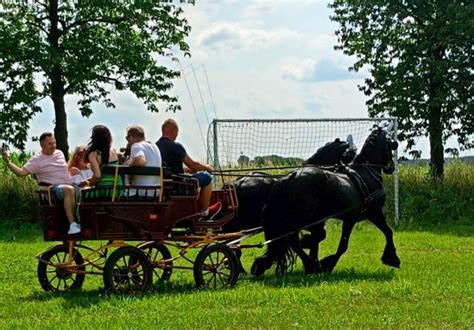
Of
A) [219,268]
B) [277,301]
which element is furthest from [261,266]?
[277,301]

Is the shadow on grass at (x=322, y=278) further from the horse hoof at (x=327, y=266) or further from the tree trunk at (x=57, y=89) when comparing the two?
the tree trunk at (x=57, y=89)

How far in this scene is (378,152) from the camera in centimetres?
1298

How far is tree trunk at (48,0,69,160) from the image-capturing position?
2281 cm

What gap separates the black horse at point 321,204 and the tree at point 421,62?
1080 centimetres

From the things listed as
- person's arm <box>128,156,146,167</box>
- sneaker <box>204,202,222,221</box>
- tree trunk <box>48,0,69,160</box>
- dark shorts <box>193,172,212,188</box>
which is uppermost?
tree trunk <box>48,0,69,160</box>

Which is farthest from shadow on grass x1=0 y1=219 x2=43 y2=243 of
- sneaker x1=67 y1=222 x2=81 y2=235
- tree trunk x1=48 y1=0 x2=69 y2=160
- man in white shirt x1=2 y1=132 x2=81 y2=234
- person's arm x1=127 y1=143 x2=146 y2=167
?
person's arm x1=127 y1=143 x2=146 y2=167

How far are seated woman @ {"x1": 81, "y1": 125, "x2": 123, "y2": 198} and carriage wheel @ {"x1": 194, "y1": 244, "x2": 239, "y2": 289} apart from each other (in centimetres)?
139

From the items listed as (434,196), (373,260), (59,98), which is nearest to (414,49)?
(434,196)

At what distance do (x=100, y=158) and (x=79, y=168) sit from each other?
1098mm

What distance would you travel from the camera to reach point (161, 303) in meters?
9.18

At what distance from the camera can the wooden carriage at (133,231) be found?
9.91m

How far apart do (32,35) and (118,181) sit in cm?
1344

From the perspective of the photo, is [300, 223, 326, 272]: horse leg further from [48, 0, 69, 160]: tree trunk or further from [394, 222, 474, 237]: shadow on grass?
[48, 0, 69, 160]: tree trunk

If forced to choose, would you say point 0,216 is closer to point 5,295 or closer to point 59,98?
point 59,98
